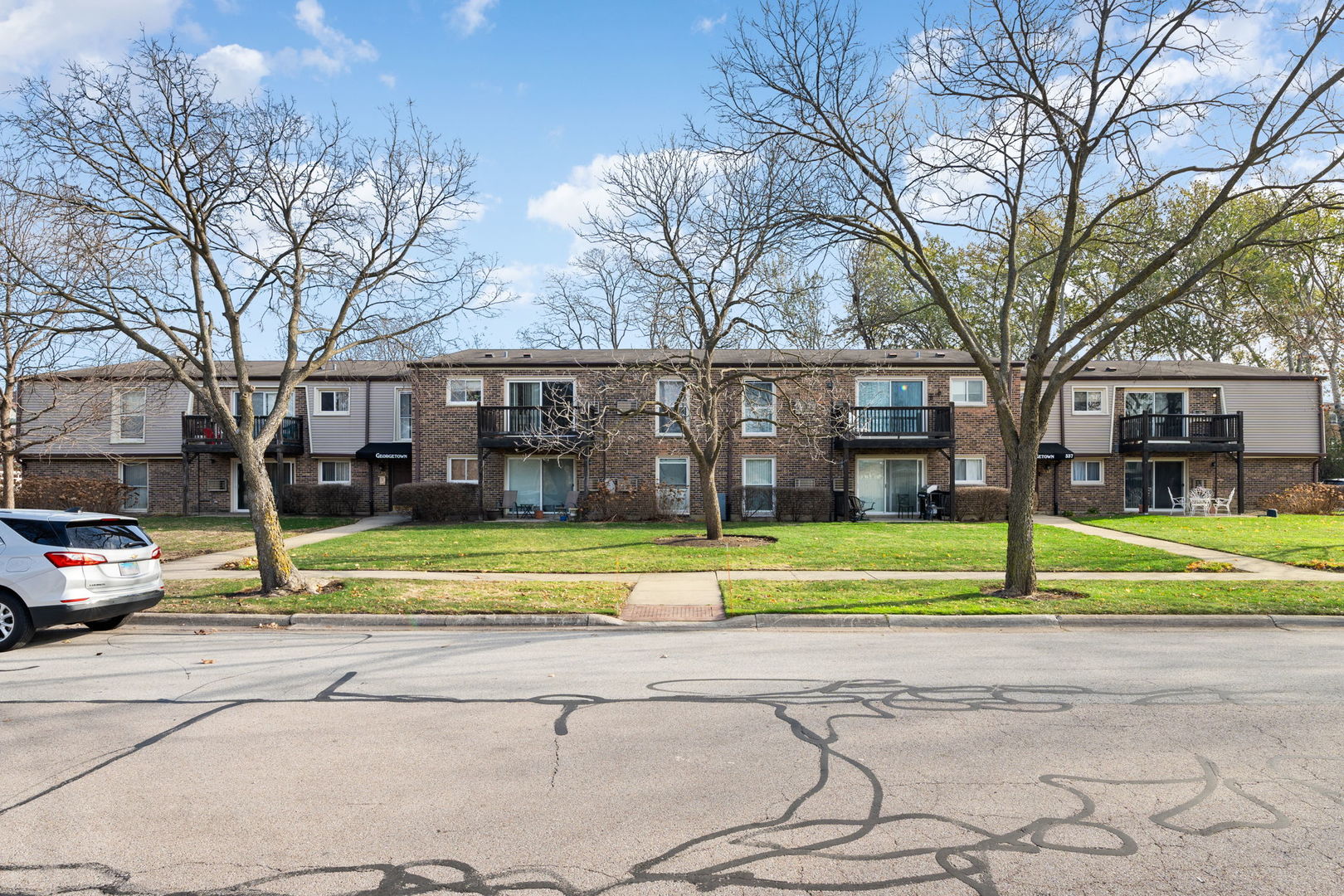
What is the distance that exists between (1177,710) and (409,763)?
5472 mm

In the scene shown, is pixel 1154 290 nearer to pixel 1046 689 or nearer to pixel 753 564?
pixel 753 564

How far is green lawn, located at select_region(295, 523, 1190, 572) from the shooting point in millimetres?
15578

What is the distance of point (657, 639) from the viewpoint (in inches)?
389

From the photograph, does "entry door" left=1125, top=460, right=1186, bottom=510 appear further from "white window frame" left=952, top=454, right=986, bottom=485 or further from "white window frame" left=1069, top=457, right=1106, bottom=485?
"white window frame" left=952, top=454, right=986, bottom=485

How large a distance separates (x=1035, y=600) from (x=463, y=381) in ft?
70.9

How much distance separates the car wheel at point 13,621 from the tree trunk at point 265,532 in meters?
3.28

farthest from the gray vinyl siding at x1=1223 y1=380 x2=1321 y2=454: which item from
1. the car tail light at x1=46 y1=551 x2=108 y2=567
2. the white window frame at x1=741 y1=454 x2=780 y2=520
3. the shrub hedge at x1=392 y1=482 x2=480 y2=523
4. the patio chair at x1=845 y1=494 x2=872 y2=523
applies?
the car tail light at x1=46 y1=551 x2=108 y2=567

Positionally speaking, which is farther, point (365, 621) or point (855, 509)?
point (855, 509)

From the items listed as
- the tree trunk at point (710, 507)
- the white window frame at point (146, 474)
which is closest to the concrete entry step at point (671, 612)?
the tree trunk at point (710, 507)

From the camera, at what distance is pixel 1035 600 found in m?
11.9

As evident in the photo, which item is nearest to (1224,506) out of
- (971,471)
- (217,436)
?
(971,471)

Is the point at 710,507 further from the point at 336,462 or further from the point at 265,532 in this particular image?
the point at 336,462

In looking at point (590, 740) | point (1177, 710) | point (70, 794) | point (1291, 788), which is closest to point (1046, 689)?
point (1177, 710)

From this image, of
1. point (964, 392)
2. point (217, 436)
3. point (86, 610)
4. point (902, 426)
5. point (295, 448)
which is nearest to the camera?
point (86, 610)
